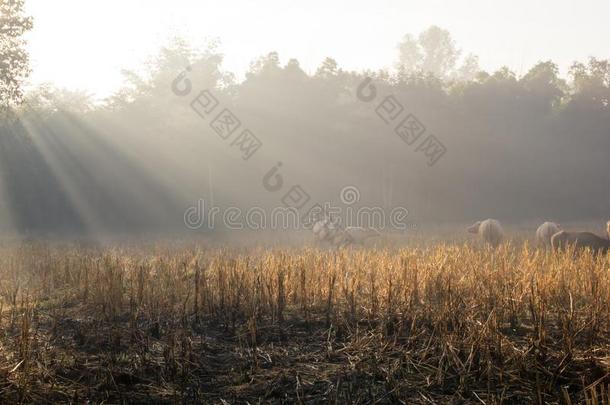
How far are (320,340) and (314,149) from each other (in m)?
22.4

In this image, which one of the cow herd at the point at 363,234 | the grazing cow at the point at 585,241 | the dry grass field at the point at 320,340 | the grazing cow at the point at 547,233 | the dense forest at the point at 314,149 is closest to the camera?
the dry grass field at the point at 320,340

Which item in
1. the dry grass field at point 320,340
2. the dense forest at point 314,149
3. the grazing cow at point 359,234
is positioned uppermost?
the dense forest at point 314,149

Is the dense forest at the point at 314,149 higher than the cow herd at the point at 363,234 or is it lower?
higher

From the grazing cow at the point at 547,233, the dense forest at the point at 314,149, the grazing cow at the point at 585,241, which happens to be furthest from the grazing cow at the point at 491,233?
the dense forest at the point at 314,149

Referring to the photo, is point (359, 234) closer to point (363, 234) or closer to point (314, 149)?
point (363, 234)

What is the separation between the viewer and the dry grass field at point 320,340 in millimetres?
4223

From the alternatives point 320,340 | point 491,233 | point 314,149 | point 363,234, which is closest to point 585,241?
point 491,233

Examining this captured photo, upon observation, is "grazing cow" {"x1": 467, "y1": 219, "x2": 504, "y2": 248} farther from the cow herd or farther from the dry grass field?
the dry grass field

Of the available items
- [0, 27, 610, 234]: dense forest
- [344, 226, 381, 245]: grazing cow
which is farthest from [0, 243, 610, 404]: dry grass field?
[0, 27, 610, 234]: dense forest

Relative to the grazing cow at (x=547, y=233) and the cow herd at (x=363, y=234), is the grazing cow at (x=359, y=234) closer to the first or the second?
the cow herd at (x=363, y=234)

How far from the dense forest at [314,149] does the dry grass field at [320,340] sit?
686 inches

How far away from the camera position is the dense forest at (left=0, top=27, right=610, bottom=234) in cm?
2456

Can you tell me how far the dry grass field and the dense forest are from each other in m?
17.4

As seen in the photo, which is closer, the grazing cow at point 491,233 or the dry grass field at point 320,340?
the dry grass field at point 320,340
